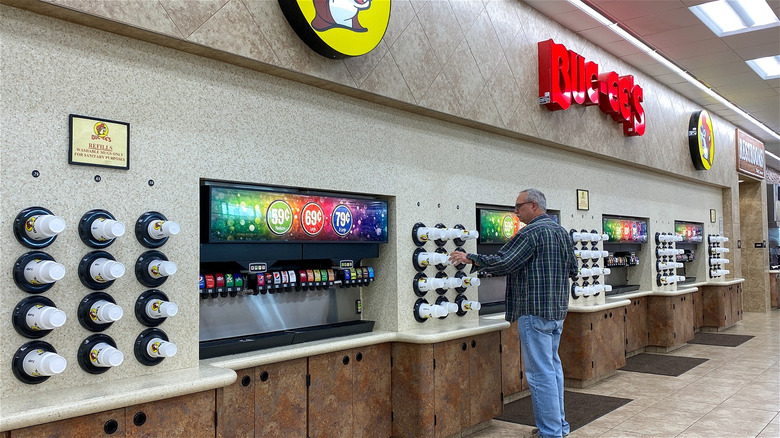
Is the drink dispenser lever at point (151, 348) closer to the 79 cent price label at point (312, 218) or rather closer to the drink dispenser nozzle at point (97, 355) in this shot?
the drink dispenser nozzle at point (97, 355)

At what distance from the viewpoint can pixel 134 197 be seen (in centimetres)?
306

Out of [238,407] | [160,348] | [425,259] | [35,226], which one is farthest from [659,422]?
[35,226]

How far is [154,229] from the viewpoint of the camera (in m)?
3.02

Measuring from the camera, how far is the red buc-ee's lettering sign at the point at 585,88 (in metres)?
5.84

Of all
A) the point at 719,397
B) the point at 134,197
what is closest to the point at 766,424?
the point at 719,397

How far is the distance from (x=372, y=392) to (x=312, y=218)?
49.7 inches

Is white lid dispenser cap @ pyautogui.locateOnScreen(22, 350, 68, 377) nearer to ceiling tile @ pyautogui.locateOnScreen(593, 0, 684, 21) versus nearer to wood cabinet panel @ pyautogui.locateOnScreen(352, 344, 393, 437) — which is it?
wood cabinet panel @ pyautogui.locateOnScreen(352, 344, 393, 437)

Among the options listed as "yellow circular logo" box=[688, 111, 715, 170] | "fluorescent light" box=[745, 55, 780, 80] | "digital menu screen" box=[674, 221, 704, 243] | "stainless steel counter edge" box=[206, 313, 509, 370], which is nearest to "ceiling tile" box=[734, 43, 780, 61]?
"fluorescent light" box=[745, 55, 780, 80]

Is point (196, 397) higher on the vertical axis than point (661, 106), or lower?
lower

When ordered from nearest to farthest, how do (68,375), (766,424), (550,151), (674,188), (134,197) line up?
(68,375), (134,197), (766,424), (550,151), (674,188)

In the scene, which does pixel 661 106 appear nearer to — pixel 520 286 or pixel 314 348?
pixel 520 286

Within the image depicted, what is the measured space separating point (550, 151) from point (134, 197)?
14.8 ft

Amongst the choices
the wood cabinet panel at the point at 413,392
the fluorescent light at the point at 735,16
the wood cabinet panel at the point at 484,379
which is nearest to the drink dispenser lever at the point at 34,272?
the wood cabinet panel at the point at 413,392

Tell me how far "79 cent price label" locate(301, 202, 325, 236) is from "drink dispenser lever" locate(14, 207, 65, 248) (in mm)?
1518
